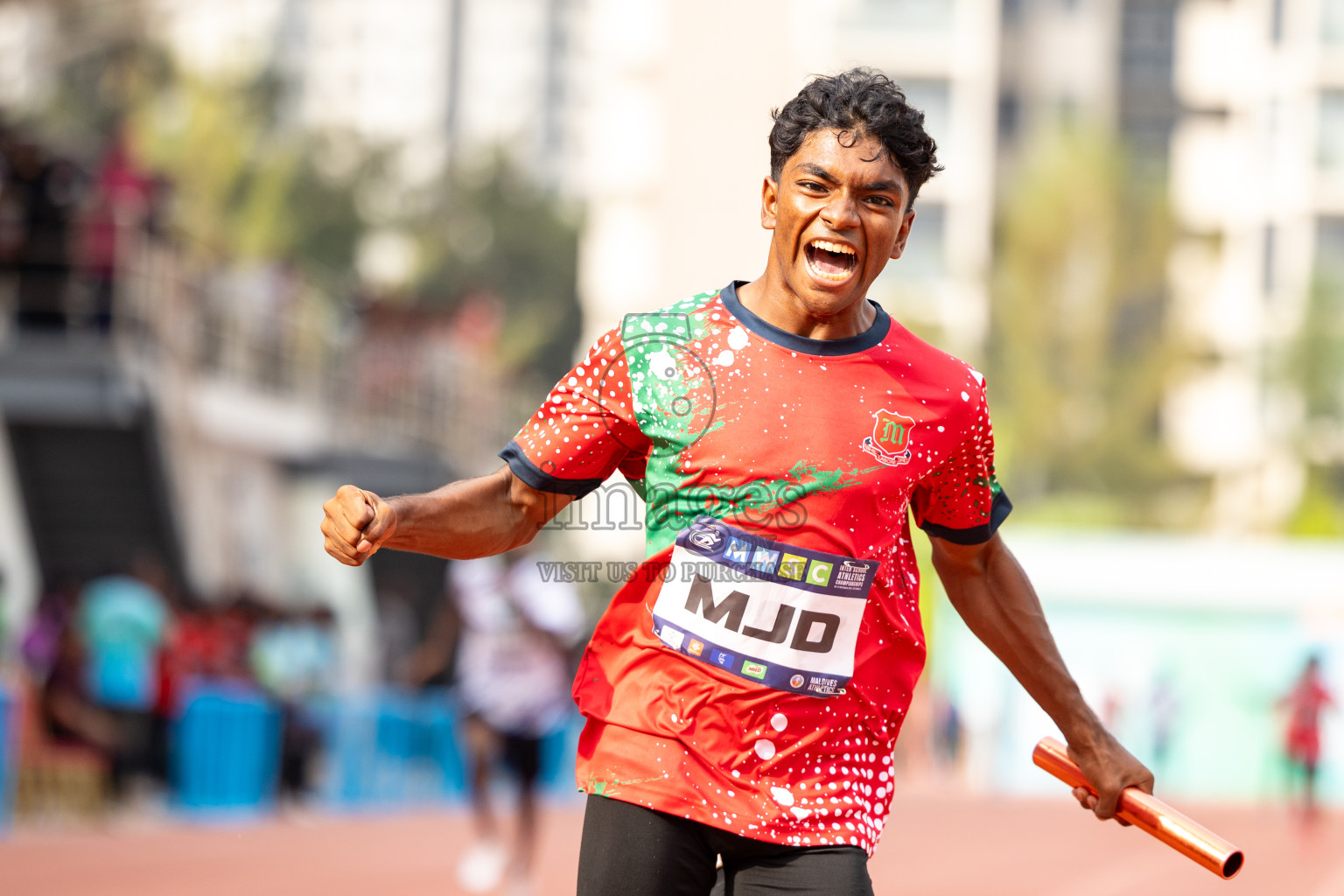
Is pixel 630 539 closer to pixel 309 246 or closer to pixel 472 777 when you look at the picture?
pixel 309 246

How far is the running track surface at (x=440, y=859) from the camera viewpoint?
9.97 meters

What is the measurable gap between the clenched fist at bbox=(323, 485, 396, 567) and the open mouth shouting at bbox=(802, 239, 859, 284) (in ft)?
2.90

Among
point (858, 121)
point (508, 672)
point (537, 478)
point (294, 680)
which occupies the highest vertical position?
point (858, 121)

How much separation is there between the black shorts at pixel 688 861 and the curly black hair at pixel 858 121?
1210mm

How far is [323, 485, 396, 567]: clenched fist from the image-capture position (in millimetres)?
3164

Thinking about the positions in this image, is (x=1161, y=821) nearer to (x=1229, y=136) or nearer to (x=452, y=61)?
(x=1229, y=136)

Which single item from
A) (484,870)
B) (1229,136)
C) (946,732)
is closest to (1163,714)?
(946,732)

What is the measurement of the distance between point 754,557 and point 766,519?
0.07 m

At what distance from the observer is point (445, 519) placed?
3428mm

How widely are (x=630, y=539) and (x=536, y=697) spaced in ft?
115

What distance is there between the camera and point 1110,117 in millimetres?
58031

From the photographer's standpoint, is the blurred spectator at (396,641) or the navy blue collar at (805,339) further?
the blurred spectator at (396,641)

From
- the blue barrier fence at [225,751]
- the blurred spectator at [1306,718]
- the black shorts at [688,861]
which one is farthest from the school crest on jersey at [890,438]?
the blurred spectator at [1306,718]

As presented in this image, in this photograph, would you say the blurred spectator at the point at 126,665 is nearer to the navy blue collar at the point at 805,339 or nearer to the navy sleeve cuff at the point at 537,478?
the navy sleeve cuff at the point at 537,478
